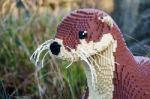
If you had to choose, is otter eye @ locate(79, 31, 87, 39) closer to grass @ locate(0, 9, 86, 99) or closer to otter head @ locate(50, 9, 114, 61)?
otter head @ locate(50, 9, 114, 61)

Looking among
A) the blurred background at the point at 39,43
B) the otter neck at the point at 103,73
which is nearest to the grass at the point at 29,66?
the blurred background at the point at 39,43

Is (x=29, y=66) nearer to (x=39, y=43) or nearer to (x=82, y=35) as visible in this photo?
(x=39, y=43)

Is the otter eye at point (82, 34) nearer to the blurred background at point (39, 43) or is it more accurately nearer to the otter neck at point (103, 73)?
the otter neck at point (103, 73)

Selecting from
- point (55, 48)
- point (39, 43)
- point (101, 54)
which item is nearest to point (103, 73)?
point (101, 54)

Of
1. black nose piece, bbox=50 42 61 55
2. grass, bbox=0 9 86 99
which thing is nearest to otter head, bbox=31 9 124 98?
black nose piece, bbox=50 42 61 55

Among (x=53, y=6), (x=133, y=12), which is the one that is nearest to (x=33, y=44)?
(x=133, y=12)

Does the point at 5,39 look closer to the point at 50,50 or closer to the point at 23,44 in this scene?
the point at 23,44
